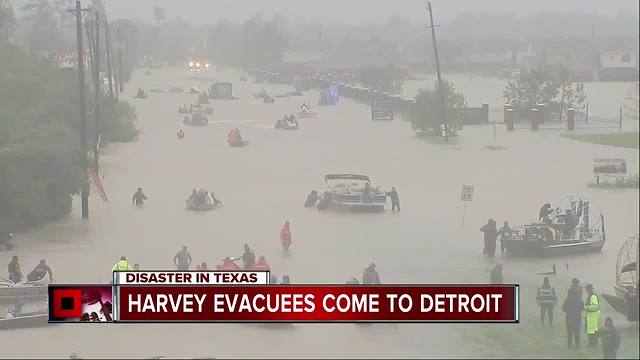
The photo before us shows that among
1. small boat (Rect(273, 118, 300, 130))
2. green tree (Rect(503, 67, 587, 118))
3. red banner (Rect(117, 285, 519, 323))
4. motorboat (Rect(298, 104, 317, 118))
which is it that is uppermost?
green tree (Rect(503, 67, 587, 118))

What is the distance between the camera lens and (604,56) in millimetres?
108562

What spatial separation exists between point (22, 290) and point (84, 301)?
27.9 feet

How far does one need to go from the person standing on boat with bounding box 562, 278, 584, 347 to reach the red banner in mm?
5852

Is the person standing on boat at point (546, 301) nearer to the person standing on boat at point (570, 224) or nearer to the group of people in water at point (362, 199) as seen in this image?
the person standing on boat at point (570, 224)

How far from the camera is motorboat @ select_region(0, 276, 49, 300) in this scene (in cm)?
2328

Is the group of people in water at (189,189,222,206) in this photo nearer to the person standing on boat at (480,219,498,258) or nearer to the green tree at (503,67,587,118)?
the person standing on boat at (480,219,498,258)

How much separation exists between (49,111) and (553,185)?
58.1 feet

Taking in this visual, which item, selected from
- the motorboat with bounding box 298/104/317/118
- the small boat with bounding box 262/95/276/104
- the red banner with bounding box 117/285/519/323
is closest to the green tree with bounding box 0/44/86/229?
the red banner with bounding box 117/285/519/323

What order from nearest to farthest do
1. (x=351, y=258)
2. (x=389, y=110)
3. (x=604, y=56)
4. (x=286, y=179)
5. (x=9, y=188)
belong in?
1. (x=351, y=258)
2. (x=9, y=188)
3. (x=286, y=179)
4. (x=389, y=110)
5. (x=604, y=56)

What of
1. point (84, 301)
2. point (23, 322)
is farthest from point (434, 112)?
point (84, 301)

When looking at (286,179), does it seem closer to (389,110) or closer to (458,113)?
(458,113)

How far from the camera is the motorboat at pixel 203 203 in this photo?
119 ft

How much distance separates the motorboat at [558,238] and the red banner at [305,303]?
13.9 metres

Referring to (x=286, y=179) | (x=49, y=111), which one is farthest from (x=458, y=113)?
(x=49, y=111)
